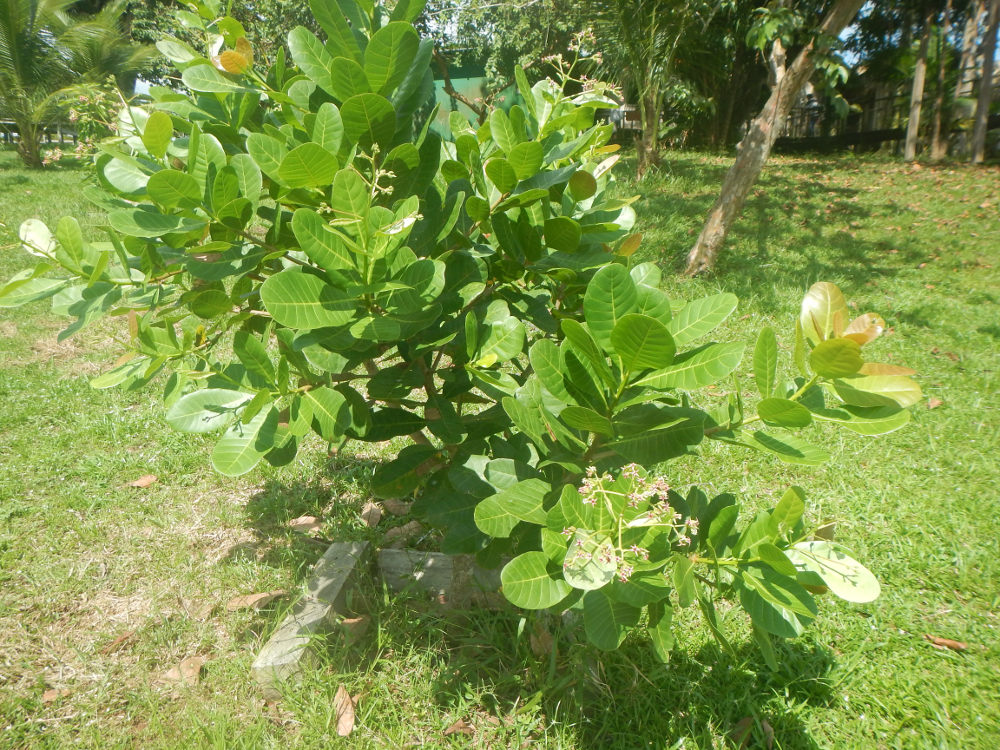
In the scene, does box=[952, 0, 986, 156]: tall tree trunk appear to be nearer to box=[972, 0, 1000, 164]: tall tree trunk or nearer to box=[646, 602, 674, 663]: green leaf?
box=[972, 0, 1000, 164]: tall tree trunk

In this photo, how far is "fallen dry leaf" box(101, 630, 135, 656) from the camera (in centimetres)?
201

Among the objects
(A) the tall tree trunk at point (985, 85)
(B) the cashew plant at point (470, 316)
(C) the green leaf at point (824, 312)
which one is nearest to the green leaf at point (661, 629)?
(B) the cashew plant at point (470, 316)

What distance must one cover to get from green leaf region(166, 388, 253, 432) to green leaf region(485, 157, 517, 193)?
646 millimetres

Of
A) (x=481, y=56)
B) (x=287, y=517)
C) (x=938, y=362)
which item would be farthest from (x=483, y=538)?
(x=481, y=56)

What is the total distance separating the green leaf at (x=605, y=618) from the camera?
1.10 m

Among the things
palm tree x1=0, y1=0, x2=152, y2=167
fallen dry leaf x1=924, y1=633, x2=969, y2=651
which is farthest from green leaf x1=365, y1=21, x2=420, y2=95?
palm tree x1=0, y1=0, x2=152, y2=167

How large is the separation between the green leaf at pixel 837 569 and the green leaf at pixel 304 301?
947 mm

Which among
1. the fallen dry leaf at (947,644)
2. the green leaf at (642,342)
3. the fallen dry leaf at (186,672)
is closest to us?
the green leaf at (642,342)

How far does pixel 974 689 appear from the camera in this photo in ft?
6.40

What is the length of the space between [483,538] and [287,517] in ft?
4.89

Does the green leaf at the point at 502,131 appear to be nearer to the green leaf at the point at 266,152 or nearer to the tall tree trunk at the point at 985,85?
the green leaf at the point at 266,152

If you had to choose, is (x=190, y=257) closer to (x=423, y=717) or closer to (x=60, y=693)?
(x=423, y=717)

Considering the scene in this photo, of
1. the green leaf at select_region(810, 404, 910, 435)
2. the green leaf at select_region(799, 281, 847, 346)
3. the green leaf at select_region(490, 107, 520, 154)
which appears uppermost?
the green leaf at select_region(490, 107, 520, 154)

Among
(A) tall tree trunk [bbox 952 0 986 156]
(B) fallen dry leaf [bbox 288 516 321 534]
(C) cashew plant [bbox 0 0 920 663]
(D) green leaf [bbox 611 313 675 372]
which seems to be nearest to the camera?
(D) green leaf [bbox 611 313 675 372]
